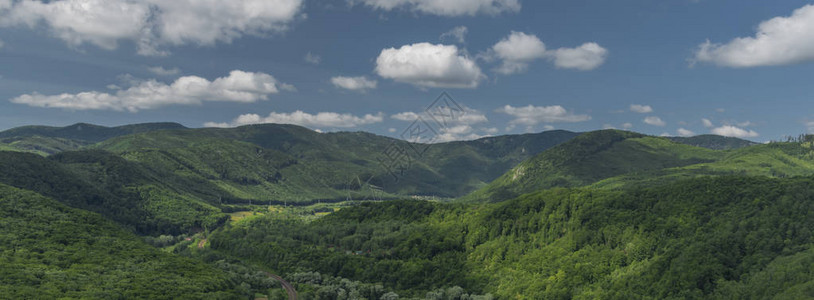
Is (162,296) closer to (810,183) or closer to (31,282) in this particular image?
(31,282)

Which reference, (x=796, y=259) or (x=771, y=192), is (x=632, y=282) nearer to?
(x=796, y=259)

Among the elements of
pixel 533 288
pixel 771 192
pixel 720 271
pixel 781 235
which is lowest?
pixel 533 288

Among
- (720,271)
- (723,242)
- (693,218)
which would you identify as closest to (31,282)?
(720,271)

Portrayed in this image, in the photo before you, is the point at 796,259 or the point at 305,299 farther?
the point at 305,299

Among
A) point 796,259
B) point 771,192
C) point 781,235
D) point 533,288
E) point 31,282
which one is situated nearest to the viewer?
point 31,282

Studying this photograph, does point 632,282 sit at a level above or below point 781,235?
below

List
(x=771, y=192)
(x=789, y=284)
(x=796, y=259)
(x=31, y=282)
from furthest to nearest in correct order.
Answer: (x=771, y=192) → (x=796, y=259) → (x=789, y=284) → (x=31, y=282)
